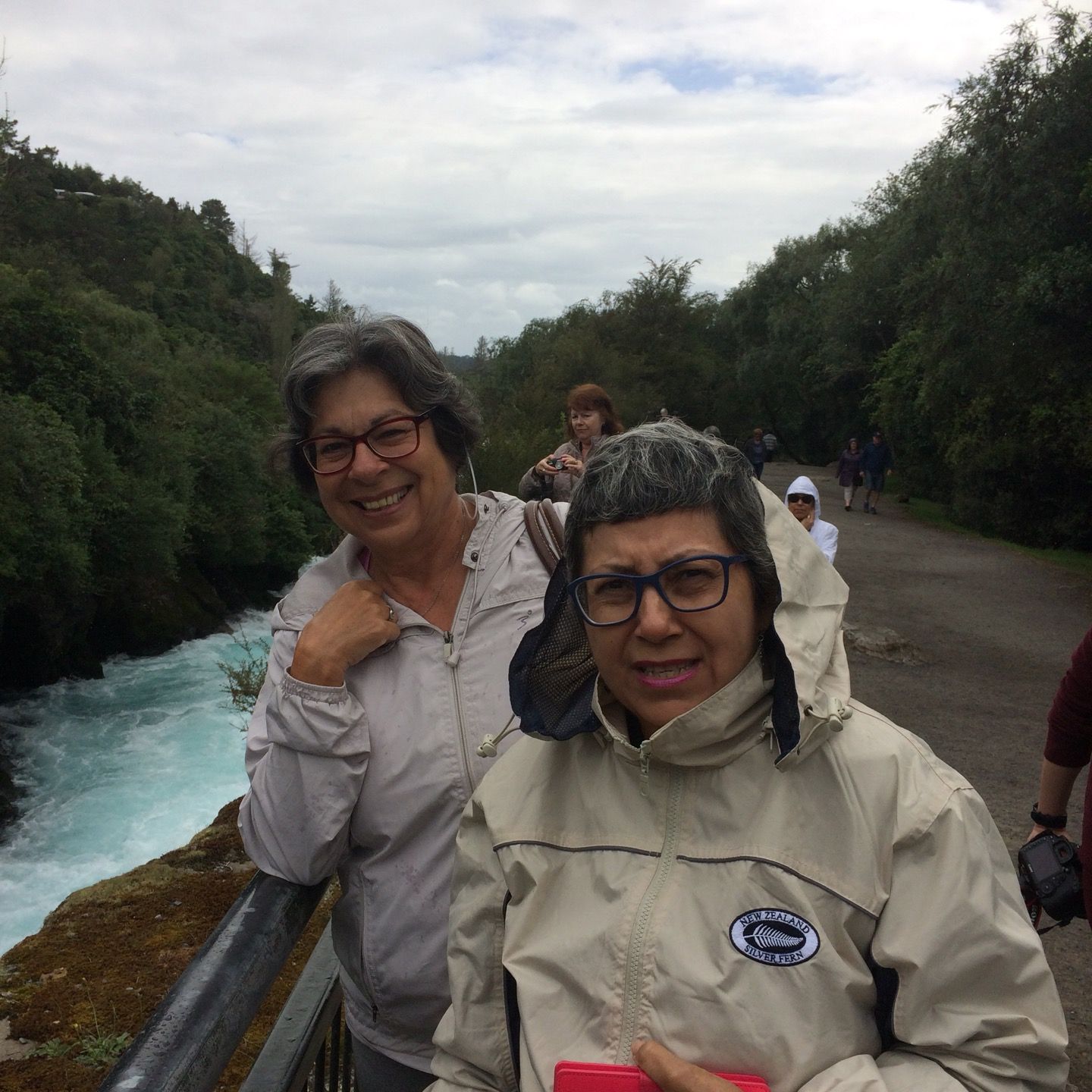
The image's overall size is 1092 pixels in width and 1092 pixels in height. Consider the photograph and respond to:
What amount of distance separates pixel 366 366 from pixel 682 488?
832 mm

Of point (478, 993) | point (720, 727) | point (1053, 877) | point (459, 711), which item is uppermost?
point (720, 727)

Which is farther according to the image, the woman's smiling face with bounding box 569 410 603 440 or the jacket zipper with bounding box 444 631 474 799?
the woman's smiling face with bounding box 569 410 603 440

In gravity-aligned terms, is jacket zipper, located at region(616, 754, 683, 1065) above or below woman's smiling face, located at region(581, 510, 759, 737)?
below

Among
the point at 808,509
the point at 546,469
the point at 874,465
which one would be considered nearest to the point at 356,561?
the point at 546,469

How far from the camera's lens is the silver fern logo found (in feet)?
4.56

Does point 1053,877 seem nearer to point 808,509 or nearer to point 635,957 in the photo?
point 635,957

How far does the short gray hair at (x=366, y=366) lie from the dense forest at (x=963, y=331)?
211 cm

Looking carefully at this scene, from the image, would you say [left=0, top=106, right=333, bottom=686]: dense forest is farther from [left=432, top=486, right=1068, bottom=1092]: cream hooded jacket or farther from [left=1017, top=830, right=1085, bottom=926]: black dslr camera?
[left=432, top=486, right=1068, bottom=1092]: cream hooded jacket

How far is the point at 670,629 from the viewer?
152 centimetres

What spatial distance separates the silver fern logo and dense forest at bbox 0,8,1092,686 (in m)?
1.58

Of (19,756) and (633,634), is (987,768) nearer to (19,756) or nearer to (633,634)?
(633,634)

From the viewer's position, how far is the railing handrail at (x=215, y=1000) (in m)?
1.22

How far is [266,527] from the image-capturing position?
111ft

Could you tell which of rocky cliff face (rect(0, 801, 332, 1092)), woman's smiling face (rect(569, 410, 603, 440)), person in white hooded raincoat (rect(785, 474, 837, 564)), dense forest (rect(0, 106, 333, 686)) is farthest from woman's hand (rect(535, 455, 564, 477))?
dense forest (rect(0, 106, 333, 686))
